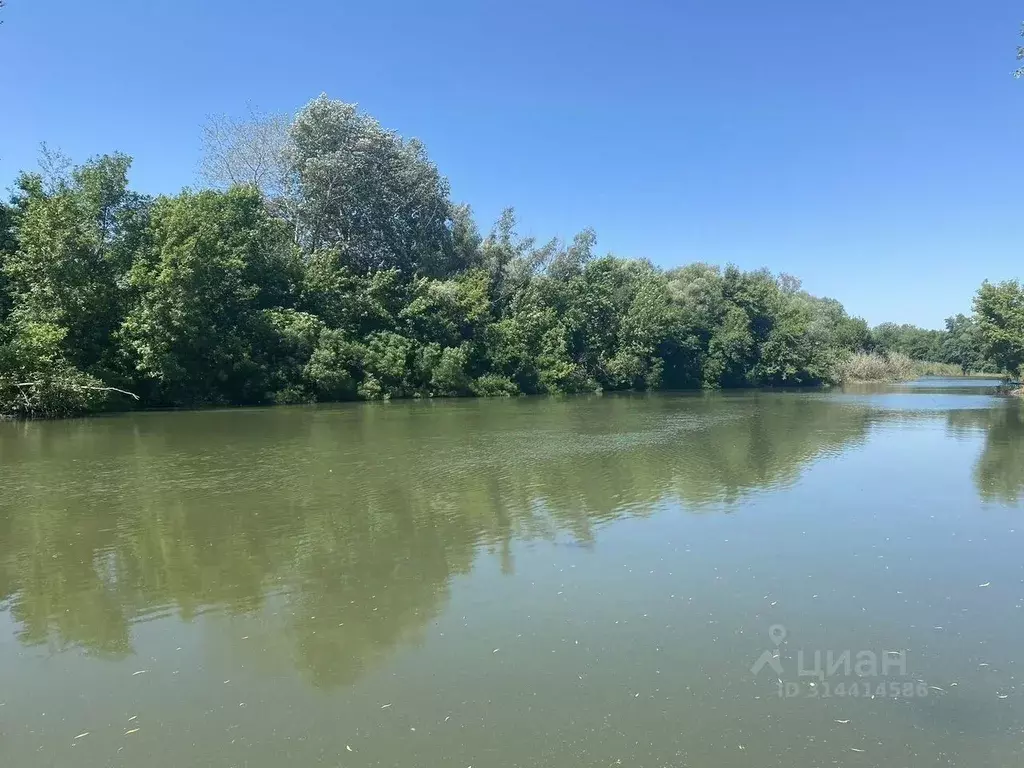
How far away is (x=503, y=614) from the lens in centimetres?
650

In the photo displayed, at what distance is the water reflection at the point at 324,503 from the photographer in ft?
22.0

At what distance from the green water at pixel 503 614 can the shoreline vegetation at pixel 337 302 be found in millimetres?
17768

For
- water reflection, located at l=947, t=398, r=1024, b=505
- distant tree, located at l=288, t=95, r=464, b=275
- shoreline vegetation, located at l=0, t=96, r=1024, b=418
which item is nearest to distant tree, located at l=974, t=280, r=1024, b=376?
shoreline vegetation, located at l=0, t=96, r=1024, b=418

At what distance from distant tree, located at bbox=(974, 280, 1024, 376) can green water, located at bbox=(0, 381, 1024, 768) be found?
39.6 m

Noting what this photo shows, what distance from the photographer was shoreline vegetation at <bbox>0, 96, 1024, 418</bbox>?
29.6 meters

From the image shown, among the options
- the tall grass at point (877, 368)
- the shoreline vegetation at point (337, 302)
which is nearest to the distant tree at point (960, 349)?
the tall grass at point (877, 368)

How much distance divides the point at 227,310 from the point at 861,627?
34.2m

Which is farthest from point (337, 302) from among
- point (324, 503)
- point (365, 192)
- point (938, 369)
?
point (938, 369)

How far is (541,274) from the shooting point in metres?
50.2

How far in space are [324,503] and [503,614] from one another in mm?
5664

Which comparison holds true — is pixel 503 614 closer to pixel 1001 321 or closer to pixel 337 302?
pixel 337 302

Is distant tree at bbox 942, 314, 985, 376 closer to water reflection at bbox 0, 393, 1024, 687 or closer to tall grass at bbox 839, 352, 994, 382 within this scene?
tall grass at bbox 839, 352, 994, 382

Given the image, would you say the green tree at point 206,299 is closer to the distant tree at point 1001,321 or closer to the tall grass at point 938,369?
the distant tree at point 1001,321

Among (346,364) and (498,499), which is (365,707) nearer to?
(498,499)
